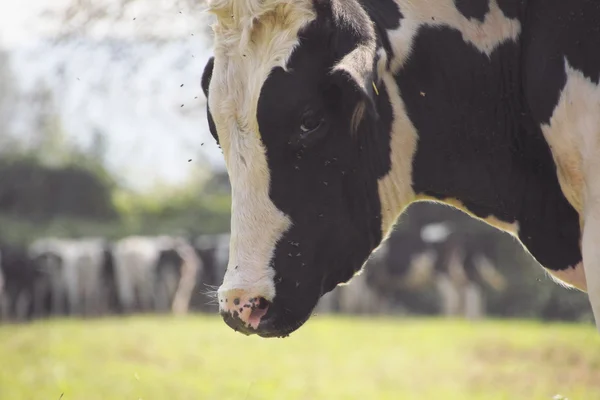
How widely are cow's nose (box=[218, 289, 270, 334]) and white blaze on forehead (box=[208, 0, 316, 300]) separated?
0.02 metres

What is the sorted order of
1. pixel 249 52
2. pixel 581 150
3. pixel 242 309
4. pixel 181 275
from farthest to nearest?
1. pixel 181 275
2. pixel 249 52
3. pixel 242 309
4. pixel 581 150

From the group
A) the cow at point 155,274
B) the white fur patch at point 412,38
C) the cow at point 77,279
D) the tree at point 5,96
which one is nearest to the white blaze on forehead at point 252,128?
the white fur patch at point 412,38

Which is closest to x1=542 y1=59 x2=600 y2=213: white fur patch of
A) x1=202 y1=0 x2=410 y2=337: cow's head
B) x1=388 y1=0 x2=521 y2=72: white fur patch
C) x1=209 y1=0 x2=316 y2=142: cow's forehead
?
x1=388 y1=0 x2=521 y2=72: white fur patch

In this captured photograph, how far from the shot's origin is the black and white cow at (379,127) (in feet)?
8.22

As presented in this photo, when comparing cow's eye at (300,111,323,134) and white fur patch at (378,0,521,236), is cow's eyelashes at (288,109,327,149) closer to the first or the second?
cow's eye at (300,111,323,134)

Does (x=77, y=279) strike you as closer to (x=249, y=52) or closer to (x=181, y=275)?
(x=181, y=275)

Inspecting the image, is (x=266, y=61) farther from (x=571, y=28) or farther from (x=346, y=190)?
(x=571, y=28)

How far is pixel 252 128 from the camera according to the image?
2582 mm

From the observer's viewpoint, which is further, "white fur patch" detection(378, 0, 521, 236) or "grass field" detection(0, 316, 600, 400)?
"grass field" detection(0, 316, 600, 400)

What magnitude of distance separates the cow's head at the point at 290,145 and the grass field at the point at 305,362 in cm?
471

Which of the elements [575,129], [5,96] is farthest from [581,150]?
[5,96]

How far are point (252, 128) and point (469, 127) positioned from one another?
2.25ft

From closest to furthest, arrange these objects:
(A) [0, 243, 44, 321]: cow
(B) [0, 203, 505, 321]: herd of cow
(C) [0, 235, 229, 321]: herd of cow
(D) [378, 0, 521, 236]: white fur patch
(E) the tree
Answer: (D) [378, 0, 521, 236]: white fur patch < (A) [0, 243, 44, 321]: cow < (C) [0, 235, 229, 321]: herd of cow < (B) [0, 203, 505, 321]: herd of cow < (E) the tree

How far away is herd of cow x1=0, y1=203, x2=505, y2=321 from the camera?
73.8 ft
